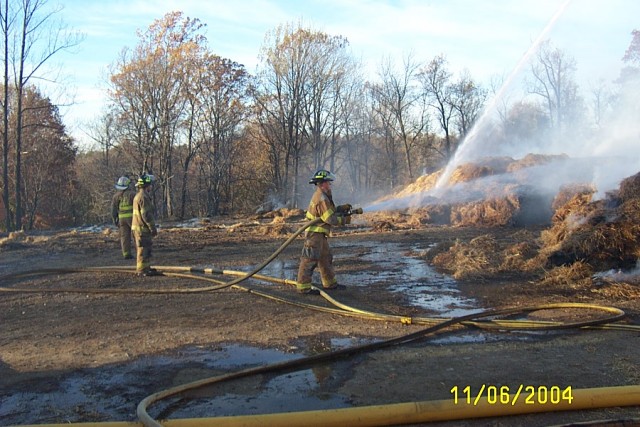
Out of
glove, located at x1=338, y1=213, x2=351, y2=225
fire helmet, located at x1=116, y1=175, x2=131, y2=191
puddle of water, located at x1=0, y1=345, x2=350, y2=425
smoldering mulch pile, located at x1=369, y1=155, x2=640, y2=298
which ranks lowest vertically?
puddle of water, located at x1=0, y1=345, x2=350, y2=425

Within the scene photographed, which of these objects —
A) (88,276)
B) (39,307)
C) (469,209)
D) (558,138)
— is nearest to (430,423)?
(39,307)

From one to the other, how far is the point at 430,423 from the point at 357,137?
157 ft

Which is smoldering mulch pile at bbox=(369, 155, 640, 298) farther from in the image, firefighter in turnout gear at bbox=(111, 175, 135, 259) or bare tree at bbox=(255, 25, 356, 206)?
bare tree at bbox=(255, 25, 356, 206)

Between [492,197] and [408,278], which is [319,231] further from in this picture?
[492,197]

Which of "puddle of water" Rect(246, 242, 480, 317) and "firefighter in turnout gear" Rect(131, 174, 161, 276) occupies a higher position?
"firefighter in turnout gear" Rect(131, 174, 161, 276)

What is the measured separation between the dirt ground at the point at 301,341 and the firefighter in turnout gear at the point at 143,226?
0.32m

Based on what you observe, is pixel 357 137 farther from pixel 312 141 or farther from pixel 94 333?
pixel 94 333

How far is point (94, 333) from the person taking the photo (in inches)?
215
